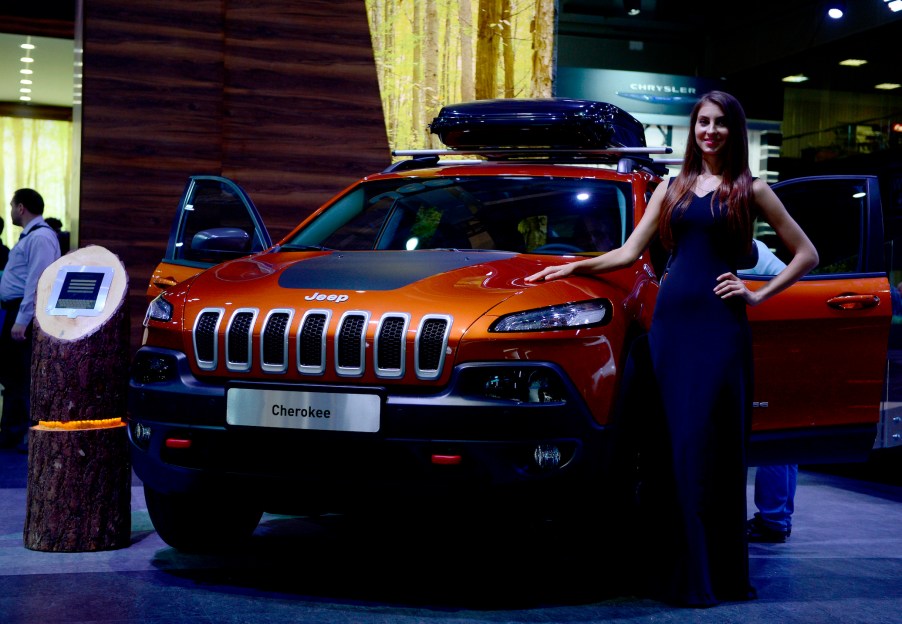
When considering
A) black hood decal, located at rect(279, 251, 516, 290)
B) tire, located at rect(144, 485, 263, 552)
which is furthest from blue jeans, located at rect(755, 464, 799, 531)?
tire, located at rect(144, 485, 263, 552)

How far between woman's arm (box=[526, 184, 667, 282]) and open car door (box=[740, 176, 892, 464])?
1.80ft

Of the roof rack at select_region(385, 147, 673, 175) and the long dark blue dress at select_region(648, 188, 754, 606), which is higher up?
the roof rack at select_region(385, 147, 673, 175)

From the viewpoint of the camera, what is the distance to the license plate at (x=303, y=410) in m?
3.76

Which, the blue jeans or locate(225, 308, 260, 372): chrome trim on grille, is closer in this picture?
locate(225, 308, 260, 372): chrome trim on grille

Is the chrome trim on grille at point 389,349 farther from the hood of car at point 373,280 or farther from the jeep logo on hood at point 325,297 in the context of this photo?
the jeep logo on hood at point 325,297

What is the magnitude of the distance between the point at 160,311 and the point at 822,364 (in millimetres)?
2653

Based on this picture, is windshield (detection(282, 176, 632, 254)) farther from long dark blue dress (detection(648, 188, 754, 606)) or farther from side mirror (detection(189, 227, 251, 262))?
long dark blue dress (detection(648, 188, 754, 606))

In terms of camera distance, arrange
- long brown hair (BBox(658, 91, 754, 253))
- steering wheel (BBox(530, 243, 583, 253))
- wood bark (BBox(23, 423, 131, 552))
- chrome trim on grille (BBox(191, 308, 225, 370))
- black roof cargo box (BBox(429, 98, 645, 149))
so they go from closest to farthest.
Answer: chrome trim on grille (BBox(191, 308, 225, 370)) < long brown hair (BBox(658, 91, 754, 253)) < steering wheel (BBox(530, 243, 583, 253)) < wood bark (BBox(23, 423, 131, 552)) < black roof cargo box (BBox(429, 98, 645, 149))

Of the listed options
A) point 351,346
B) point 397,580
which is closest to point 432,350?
point 351,346

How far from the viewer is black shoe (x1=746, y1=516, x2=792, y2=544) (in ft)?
19.0

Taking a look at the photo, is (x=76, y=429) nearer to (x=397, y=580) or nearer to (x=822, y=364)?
(x=397, y=580)

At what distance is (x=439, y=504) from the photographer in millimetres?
3799

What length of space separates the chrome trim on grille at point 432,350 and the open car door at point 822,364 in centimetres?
148

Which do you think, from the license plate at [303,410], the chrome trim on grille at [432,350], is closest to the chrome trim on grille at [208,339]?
the license plate at [303,410]
